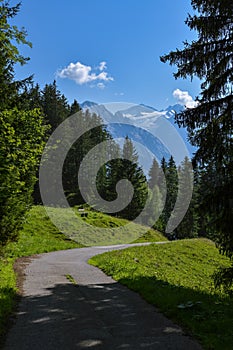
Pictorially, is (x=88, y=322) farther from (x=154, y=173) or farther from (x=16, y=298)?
(x=154, y=173)

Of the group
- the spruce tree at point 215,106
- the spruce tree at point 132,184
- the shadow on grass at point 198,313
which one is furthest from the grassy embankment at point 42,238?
the spruce tree at point 132,184

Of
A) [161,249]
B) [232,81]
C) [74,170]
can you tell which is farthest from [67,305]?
[74,170]

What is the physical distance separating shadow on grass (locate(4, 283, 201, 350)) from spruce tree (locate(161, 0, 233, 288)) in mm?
3654

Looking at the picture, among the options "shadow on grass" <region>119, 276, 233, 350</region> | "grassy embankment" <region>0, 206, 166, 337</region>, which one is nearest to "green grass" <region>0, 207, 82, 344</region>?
"grassy embankment" <region>0, 206, 166, 337</region>

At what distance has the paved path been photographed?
644cm

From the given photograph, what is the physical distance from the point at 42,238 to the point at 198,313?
2518cm

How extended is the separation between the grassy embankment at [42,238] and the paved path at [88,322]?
2.09 ft

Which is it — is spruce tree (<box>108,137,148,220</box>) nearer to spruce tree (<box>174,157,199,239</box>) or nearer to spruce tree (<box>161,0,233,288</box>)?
spruce tree (<box>174,157,199,239</box>)

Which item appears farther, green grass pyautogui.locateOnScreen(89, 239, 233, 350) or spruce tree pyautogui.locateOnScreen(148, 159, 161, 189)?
spruce tree pyautogui.locateOnScreen(148, 159, 161, 189)

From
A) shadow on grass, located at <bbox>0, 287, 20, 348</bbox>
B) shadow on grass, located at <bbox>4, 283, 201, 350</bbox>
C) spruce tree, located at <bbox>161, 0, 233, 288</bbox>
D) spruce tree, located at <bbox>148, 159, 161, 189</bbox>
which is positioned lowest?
shadow on grass, located at <bbox>4, 283, 201, 350</bbox>

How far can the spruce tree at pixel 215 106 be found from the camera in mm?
10398

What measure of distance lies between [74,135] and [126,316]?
66.3m

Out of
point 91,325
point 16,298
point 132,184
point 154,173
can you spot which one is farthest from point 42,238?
point 154,173

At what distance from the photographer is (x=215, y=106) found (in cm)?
1092
